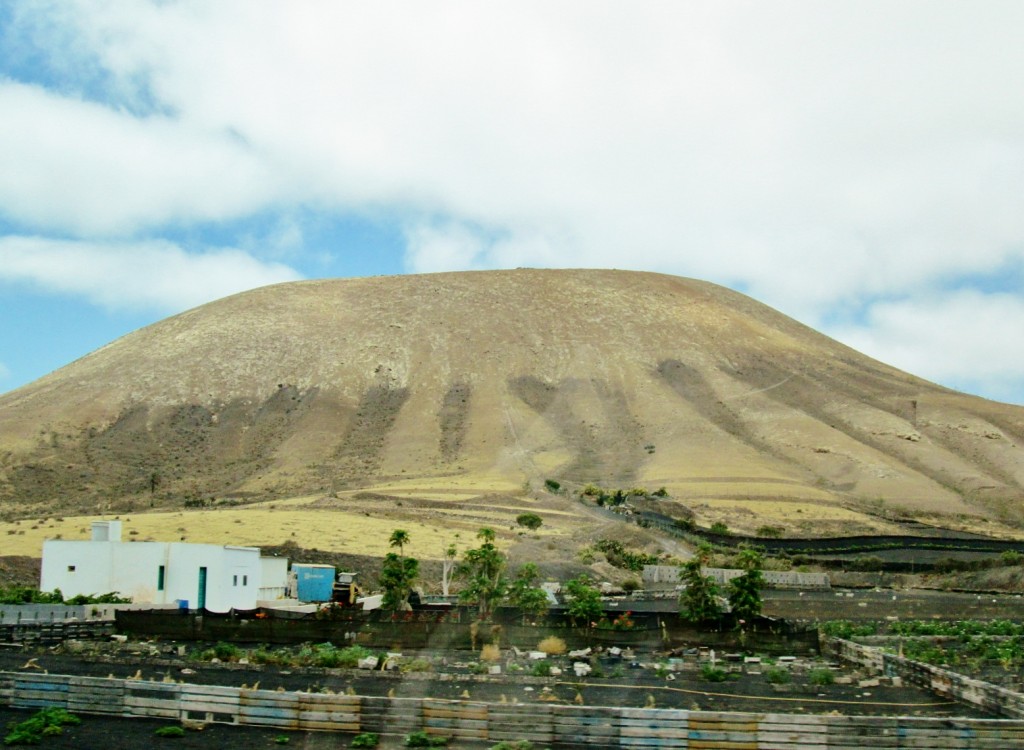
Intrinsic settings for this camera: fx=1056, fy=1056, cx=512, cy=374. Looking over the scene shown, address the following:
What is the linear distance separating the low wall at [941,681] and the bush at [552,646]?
26.1ft

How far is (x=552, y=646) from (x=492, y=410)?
9111 cm

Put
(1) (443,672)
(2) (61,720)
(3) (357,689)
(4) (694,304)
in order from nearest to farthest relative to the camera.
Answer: (2) (61,720) < (3) (357,689) < (1) (443,672) < (4) (694,304)

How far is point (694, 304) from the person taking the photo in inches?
6363

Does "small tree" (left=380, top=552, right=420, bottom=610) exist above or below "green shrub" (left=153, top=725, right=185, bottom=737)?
above

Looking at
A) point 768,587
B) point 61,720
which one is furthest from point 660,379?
point 61,720

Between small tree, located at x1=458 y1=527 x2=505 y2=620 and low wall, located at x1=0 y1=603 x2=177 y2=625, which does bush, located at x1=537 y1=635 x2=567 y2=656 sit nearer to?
small tree, located at x1=458 y1=527 x2=505 y2=620

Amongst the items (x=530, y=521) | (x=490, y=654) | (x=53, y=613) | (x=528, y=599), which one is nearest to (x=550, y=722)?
(x=490, y=654)

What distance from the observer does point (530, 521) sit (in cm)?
7481

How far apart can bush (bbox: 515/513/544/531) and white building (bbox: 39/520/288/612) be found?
35400 millimetres

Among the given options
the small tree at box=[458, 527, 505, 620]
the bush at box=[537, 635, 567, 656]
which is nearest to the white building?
the small tree at box=[458, 527, 505, 620]

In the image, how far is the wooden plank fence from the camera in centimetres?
1695

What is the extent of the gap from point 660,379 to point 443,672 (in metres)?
107

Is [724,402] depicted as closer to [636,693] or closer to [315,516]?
[315,516]

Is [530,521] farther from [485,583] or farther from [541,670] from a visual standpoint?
[541,670]
